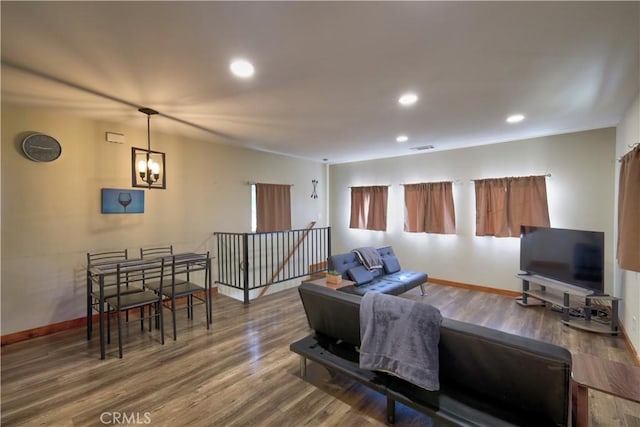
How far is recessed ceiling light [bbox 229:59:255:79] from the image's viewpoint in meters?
2.14

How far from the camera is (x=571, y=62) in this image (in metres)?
2.12

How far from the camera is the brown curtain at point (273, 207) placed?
5.52m

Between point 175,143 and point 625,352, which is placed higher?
point 175,143

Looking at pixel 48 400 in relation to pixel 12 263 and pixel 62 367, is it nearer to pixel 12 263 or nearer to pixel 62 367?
pixel 62 367

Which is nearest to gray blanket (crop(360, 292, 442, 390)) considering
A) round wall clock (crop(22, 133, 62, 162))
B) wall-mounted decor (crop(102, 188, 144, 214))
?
wall-mounted decor (crop(102, 188, 144, 214))

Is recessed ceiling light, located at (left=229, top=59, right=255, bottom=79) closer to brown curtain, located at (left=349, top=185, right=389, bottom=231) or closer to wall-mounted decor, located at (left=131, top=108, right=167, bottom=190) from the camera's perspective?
wall-mounted decor, located at (left=131, top=108, right=167, bottom=190)

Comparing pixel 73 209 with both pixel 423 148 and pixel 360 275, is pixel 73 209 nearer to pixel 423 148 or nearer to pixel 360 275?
pixel 360 275

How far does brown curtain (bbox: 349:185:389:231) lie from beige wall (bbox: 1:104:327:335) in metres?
3.21

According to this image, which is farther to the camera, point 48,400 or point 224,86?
point 224,86

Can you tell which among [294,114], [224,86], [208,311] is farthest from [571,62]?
[208,311]

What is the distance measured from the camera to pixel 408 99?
288 centimetres

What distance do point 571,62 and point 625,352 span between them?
2.96 metres

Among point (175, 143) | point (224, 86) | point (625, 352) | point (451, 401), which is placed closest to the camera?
point (451, 401)

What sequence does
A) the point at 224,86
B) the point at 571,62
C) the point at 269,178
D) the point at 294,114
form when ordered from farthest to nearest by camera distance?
the point at 269,178, the point at 294,114, the point at 224,86, the point at 571,62
